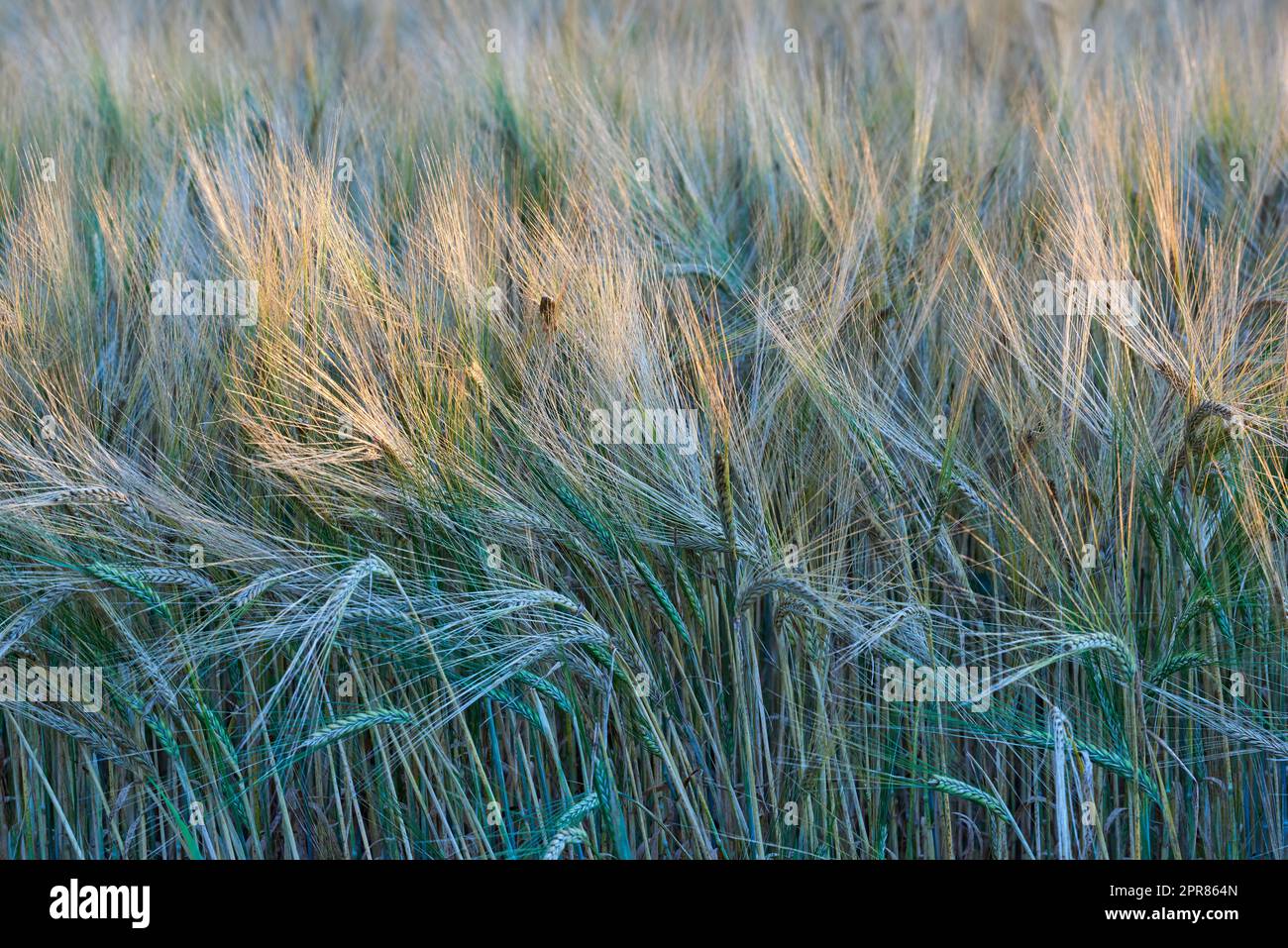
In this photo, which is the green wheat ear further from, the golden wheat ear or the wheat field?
the golden wheat ear

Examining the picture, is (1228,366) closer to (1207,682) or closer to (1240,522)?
(1240,522)

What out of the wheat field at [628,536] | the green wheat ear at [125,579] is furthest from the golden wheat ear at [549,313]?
the green wheat ear at [125,579]

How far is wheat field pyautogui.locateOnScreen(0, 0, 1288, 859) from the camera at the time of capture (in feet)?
6.11

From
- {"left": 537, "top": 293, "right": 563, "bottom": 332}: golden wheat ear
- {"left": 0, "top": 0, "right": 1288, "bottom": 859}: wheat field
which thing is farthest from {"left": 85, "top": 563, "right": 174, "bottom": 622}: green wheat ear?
{"left": 537, "top": 293, "right": 563, "bottom": 332}: golden wheat ear

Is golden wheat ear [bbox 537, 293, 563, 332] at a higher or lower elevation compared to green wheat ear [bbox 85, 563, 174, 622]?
higher

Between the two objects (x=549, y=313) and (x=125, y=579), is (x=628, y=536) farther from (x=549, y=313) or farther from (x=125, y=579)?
(x=125, y=579)

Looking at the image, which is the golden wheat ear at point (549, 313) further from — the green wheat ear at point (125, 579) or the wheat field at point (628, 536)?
Answer: the green wheat ear at point (125, 579)

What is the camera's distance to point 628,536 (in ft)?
6.16

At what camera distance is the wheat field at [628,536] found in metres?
1.86

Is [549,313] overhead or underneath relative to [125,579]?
overhead

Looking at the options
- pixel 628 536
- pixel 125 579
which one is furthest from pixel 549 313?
pixel 125 579

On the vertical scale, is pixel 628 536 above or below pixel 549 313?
below

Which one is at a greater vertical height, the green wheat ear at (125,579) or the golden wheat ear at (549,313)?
the golden wheat ear at (549,313)
